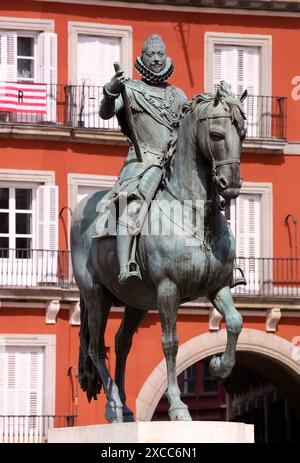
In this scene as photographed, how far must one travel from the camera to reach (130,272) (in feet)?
69.2

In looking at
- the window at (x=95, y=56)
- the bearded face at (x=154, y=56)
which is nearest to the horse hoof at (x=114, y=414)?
the bearded face at (x=154, y=56)

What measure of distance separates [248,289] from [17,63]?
7.48m

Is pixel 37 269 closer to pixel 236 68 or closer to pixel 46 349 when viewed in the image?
pixel 46 349

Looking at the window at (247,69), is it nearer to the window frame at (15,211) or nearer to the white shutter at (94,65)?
the white shutter at (94,65)

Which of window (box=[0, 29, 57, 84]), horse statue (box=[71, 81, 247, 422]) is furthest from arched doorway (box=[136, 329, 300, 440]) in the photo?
horse statue (box=[71, 81, 247, 422])

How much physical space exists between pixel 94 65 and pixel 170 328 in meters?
24.1

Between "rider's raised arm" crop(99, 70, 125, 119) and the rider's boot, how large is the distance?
1.53 metres

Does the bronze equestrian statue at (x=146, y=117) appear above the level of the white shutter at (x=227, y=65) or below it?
below

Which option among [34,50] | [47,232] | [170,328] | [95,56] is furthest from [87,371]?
[95,56]

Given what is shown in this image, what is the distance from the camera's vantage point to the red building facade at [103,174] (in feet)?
142

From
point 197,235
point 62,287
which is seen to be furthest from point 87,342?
point 62,287

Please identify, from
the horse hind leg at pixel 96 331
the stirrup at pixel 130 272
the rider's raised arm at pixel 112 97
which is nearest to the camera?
the stirrup at pixel 130 272

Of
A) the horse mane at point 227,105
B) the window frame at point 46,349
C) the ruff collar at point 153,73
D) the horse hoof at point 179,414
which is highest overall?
the window frame at point 46,349

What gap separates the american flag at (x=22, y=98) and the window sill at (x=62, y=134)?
0.38 m
